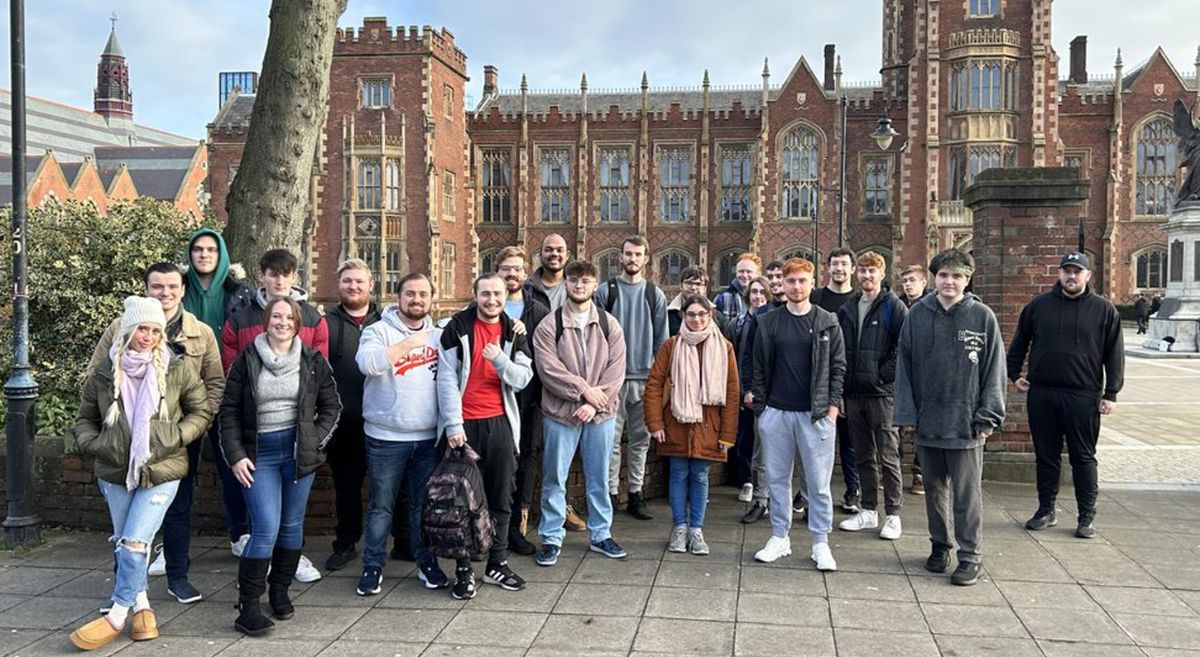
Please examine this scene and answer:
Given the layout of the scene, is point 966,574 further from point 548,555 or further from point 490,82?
point 490,82

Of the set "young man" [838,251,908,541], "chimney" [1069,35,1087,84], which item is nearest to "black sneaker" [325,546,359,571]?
"young man" [838,251,908,541]

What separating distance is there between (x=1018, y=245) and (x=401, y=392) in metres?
5.59

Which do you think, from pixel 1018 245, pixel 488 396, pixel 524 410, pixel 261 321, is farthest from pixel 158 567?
pixel 1018 245

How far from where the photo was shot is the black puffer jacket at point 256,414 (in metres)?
4.46

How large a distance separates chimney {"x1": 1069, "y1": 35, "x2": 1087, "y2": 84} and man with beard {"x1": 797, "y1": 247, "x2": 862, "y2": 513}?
44330mm

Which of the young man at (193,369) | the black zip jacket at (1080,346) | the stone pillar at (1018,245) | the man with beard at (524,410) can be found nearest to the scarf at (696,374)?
the man with beard at (524,410)

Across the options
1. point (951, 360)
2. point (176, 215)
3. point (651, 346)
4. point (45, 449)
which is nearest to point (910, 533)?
point (951, 360)

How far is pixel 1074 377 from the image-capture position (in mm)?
6227

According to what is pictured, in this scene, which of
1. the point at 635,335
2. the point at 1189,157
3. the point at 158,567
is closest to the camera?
the point at 158,567

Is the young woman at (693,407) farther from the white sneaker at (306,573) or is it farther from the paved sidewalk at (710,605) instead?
the white sneaker at (306,573)

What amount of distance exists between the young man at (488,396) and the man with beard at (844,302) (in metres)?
2.71

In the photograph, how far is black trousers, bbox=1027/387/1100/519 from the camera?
622cm

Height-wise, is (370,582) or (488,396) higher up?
(488,396)

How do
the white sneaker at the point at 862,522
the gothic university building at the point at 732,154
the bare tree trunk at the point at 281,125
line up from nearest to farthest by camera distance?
the white sneaker at the point at 862,522, the bare tree trunk at the point at 281,125, the gothic university building at the point at 732,154
